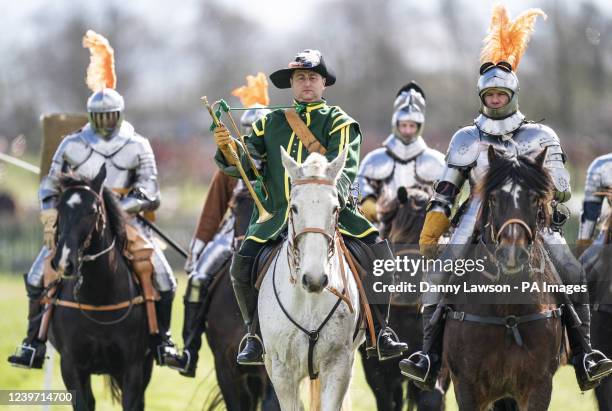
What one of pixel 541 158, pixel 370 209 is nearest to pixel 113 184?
pixel 370 209

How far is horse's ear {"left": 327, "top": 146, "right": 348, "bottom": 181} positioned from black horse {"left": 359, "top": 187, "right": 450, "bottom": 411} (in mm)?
2805

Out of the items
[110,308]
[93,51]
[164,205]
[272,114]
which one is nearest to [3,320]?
[93,51]

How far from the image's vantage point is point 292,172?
786cm

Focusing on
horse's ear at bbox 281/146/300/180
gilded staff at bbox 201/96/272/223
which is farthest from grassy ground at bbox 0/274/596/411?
horse's ear at bbox 281/146/300/180

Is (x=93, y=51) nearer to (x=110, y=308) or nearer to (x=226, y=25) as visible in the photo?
(x=110, y=308)

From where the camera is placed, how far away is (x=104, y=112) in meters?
11.4

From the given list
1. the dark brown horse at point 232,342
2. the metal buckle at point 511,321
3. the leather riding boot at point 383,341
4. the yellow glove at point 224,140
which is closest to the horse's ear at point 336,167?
the yellow glove at point 224,140

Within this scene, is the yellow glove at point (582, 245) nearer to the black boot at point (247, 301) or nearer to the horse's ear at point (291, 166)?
the black boot at point (247, 301)

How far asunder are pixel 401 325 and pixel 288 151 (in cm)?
247

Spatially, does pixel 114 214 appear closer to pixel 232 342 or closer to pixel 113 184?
pixel 113 184

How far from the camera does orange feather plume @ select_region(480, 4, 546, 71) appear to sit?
31.4ft

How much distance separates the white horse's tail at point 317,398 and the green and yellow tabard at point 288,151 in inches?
40.2

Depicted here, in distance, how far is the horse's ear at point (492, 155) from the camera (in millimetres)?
8133

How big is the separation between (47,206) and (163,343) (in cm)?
152
